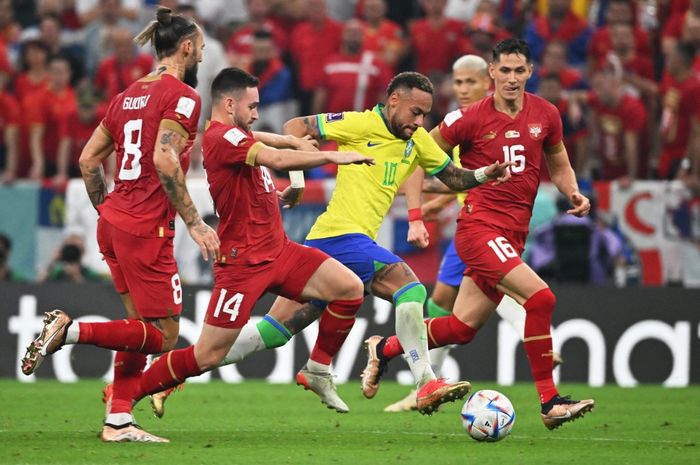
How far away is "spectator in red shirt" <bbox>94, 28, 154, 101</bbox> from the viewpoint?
703 inches

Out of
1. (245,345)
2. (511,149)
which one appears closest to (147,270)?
(245,345)

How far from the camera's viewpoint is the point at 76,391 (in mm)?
13430

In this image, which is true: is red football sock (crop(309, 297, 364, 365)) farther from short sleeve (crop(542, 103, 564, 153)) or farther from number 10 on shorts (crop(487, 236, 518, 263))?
short sleeve (crop(542, 103, 564, 153))

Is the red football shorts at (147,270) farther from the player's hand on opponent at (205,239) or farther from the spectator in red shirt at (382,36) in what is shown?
the spectator in red shirt at (382,36)

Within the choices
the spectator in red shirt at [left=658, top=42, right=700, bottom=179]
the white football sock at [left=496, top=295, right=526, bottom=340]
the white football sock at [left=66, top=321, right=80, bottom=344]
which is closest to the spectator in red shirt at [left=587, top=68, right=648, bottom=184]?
the spectator in red shirt at [left=658, top=42, right=700, bottom=179]

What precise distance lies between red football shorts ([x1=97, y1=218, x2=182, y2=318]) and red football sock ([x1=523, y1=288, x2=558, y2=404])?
2523mm

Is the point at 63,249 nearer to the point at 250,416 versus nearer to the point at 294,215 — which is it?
the point at 294,215

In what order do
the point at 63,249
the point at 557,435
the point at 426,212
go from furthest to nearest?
1. the point at 63,249
2. the point at 426,212
3. the point at 557,435

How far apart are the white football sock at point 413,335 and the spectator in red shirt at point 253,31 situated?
8.98 metres

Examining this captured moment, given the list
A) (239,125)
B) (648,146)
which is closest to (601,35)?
(648,146)

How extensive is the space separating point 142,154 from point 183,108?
0.46 m

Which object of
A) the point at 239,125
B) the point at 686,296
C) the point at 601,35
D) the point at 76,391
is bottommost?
the point at 76,391

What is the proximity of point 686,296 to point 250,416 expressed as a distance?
5.51 m

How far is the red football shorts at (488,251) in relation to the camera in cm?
991
